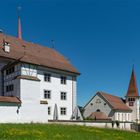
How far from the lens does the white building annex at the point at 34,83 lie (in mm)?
32625

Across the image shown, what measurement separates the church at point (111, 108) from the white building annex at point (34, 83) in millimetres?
14633

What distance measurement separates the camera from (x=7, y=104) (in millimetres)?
30656

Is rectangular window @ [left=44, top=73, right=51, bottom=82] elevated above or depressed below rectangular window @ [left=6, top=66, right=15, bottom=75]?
below

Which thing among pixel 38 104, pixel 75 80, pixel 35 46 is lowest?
pixel 38 104

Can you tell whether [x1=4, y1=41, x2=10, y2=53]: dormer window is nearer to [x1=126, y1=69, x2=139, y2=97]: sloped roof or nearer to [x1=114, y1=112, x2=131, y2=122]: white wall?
[x1=114, y1=112, x2=131, y2=122]: white wall

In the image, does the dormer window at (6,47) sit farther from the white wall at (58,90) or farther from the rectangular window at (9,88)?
the rectangular window at (9,88)

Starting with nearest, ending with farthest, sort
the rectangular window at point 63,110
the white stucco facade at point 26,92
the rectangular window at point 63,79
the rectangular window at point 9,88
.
A: the white stucco facade at point 26,92
the rectangular window at point 9,88
the rectangular window at point 63,110
the rectangular window at point 63,79

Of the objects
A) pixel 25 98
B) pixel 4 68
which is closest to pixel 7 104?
pixel 25 98

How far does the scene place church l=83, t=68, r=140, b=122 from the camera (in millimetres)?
62094

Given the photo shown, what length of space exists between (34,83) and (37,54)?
10646 mm

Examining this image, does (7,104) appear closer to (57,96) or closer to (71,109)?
(57,96)

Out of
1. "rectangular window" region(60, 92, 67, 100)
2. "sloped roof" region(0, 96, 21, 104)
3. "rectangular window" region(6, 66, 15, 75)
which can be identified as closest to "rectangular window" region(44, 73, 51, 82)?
"rectangular window" region(60, 92, 67, 100)

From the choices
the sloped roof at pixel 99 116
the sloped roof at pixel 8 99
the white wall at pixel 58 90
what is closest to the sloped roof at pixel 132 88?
the sloped roof at pixel 99 116

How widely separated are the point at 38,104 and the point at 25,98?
2094 mm
